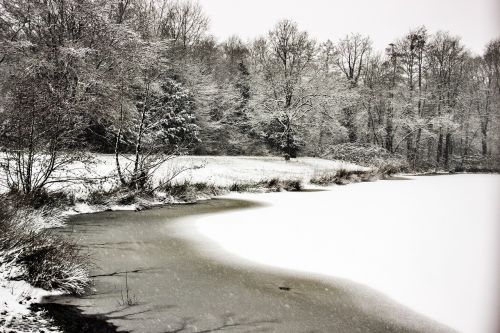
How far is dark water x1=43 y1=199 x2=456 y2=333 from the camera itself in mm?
4762

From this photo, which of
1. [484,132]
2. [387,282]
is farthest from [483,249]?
[484,132]

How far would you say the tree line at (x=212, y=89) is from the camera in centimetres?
1465

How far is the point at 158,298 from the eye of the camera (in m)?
5.47

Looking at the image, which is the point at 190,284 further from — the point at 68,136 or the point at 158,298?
the point at 68,136

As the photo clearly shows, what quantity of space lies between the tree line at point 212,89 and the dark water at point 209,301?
5.67 meters

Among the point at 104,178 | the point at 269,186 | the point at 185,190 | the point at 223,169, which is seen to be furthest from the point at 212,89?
the point at 104,178

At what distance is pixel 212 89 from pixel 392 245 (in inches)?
1019

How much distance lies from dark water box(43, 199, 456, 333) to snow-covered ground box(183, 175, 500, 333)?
1.73 ft

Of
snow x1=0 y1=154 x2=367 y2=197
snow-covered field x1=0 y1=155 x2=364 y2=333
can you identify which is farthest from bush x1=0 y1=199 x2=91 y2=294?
snow x1=0 y1=154 x2=367 y2=197

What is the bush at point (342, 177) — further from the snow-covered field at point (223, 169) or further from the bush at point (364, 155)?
the bush at point (364, 155)

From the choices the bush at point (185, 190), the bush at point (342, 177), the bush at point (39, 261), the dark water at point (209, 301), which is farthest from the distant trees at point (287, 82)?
the bush at point (39, 261)

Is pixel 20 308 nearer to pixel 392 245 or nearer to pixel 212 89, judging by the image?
pixel 392 245

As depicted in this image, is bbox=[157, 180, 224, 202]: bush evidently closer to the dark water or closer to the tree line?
the tree line

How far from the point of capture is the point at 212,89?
106 feet
